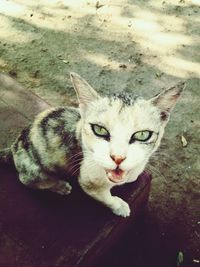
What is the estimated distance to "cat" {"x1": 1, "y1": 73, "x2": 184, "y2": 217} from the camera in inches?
78.5

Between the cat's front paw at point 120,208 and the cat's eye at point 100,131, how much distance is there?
52 cm

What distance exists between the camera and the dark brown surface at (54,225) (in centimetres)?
220

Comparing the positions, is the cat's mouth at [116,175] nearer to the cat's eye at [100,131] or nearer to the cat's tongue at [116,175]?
the cat's tongue at [116,175]

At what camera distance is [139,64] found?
14.2 ft

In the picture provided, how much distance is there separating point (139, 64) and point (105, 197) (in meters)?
2.31

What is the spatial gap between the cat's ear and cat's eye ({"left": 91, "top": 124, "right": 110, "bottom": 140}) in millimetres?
303

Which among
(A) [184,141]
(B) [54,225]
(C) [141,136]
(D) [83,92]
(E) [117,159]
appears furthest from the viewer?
(A) [184,141]

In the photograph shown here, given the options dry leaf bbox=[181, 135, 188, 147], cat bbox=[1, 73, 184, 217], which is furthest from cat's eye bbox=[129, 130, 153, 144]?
dry leaf bbox=[181, 135, 188, 147]

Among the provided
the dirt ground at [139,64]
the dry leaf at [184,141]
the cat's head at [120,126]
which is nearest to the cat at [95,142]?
the cat's head at [120,126]

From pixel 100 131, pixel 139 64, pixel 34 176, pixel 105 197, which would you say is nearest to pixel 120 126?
pixel 100 131

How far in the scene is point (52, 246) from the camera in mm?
2230

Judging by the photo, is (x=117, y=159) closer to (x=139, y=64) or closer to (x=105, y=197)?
(x=105, y=197)

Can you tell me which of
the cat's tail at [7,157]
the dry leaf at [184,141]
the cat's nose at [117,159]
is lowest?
the dry leaf at [184,141]

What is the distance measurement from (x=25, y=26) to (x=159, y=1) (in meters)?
1.71
